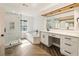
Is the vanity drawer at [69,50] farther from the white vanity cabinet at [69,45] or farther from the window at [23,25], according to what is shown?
the window at [23,25]

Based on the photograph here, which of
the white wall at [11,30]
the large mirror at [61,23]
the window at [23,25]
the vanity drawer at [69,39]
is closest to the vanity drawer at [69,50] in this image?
the vanity drawer at [69,39]

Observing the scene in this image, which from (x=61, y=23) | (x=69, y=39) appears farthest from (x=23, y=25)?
(x=69, y=39)

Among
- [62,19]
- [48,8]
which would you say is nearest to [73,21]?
[62,19]

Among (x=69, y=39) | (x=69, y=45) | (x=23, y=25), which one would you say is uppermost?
(x=23, y=25)

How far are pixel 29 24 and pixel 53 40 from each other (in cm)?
194

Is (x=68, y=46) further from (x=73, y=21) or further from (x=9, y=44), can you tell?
(x=9, y=44)

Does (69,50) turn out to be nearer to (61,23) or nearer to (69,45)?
(69,45)

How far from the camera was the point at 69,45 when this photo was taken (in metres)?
3.07

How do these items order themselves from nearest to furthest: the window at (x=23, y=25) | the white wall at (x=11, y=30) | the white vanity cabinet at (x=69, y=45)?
the white vanity cabinet at (x=69, y=45) < the white wall at (x=11, y=30) < the window at (x=23, y=25)

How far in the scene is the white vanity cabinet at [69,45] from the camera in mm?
2795

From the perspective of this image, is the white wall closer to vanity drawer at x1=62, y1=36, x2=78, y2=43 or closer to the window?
the window

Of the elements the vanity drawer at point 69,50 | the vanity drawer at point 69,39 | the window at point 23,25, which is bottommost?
the vanity drawer at point 69,50

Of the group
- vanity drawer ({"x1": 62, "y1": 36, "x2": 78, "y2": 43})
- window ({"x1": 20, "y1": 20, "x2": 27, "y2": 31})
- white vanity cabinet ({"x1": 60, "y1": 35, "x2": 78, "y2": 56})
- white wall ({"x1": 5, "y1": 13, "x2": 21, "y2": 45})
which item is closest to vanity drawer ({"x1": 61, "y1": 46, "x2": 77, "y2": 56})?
white vanity cabinet ({"x1": 60, "y1": 35, "x2": 78, "y2": 56})

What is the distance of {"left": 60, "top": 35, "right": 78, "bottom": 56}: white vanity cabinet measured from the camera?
279cm
